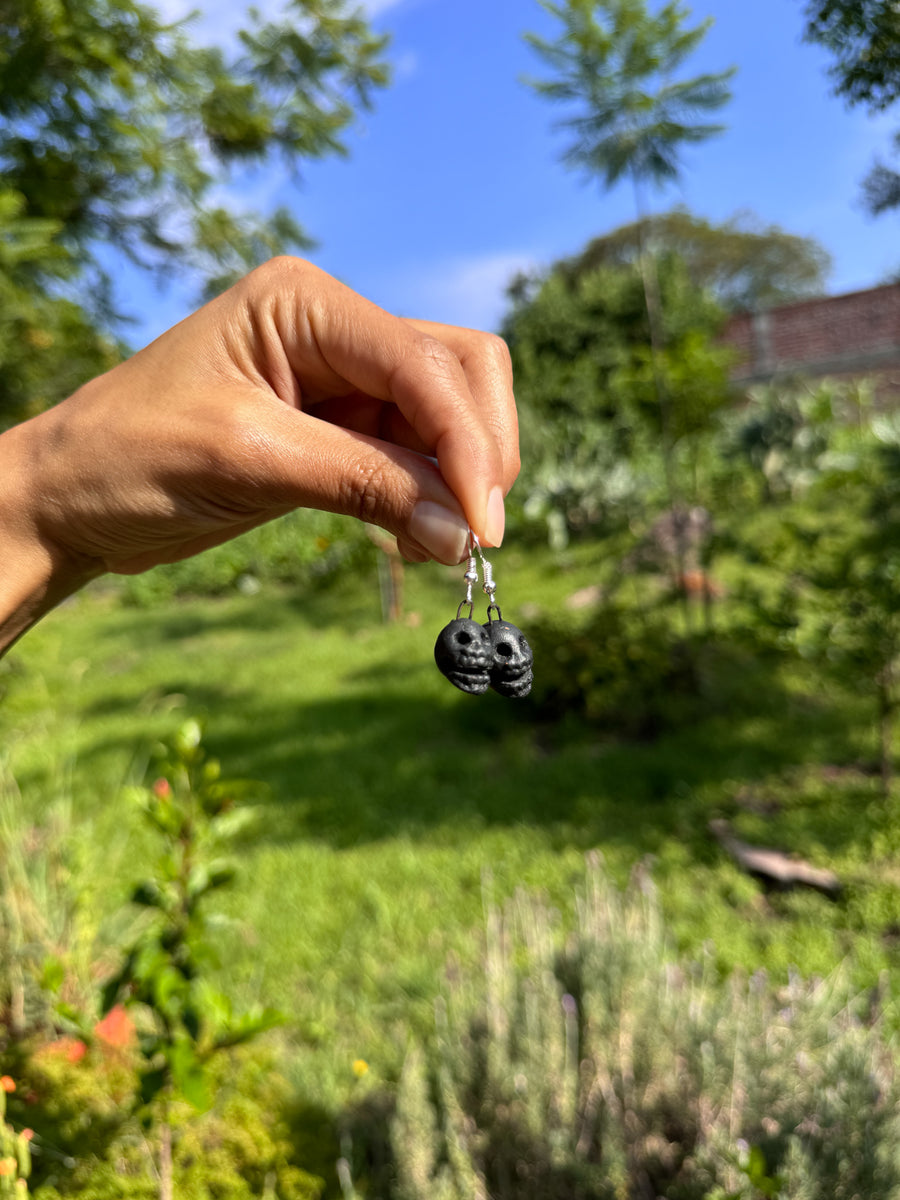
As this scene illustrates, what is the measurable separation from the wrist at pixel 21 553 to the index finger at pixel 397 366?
0.48 meters

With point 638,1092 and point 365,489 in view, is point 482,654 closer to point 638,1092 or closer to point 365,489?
point 365,489

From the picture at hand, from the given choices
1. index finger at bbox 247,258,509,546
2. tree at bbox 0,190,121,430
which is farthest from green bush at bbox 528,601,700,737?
index finger at bbox 247,258,509,546

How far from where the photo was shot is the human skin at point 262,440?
115cm

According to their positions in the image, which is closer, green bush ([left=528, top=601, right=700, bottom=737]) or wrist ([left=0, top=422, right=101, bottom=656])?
wrist ([left=0, top=422, right=101, bottom=656])

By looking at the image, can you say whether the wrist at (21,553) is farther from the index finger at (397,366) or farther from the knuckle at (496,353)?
the knuckle at (496,353)

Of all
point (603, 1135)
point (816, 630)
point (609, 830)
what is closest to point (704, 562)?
point (816, 630)

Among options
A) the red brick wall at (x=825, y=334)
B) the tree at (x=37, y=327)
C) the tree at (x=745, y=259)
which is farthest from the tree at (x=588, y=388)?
the tree at (x=745, y=259)

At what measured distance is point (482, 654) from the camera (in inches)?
47.1

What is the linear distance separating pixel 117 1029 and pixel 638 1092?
1.57 metres

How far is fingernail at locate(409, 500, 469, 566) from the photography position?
113cm

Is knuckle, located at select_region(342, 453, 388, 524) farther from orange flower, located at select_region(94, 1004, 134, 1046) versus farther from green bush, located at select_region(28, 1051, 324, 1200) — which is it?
orange flower, located at select_region(94, 1004, 134, 1046)

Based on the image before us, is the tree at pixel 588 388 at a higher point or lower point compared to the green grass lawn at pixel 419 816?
higher

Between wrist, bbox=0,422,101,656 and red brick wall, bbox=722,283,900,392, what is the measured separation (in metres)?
14.3

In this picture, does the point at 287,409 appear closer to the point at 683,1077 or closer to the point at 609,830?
the point at 683,1077
